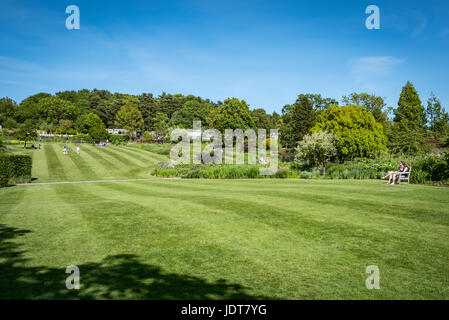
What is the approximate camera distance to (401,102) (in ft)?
173

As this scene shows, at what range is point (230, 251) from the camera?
565 centimetres

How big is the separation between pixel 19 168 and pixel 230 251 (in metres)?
24.5

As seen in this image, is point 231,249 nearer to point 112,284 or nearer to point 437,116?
point 112,284

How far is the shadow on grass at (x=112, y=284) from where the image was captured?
4004mm

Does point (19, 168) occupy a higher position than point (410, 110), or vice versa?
point (410, 110)

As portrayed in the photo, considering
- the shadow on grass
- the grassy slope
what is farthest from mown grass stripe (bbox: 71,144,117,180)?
the shadow on grass

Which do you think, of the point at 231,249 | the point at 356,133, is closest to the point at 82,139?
the point at 356,133

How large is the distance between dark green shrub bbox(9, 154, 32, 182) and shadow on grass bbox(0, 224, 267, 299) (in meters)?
22.1

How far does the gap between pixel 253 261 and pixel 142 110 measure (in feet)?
349

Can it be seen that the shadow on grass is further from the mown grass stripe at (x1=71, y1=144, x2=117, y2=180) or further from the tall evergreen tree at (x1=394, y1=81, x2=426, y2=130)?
the tall evergreen tree at (x1=394, y1=81, x2=426, y2=130)

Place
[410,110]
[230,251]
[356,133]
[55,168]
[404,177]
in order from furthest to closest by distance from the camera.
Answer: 1. [410,110]
2. [356,133]
3. [55,168]
4. [404,177]
5. [230,251]

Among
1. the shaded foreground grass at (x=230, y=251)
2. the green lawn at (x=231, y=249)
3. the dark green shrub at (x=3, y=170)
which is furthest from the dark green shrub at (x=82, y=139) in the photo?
the shaded foreground grass at (x=230, y=251)
